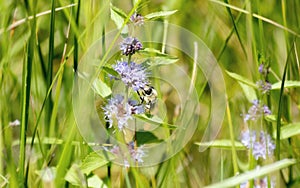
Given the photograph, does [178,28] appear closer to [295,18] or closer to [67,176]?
[295,18]

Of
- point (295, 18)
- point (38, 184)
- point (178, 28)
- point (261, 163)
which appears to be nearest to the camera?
point (38, 184)

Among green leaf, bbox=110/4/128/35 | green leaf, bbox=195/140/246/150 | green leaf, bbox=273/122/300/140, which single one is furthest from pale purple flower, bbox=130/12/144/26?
green leaf, bbox=273/122/300/140

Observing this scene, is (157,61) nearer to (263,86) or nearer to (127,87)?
(127,87)

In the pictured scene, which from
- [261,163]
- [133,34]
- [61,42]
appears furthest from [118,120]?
[61,42]

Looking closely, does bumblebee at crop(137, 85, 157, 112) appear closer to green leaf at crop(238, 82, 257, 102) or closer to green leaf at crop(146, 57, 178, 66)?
green leaf at crop(146, 57, 178, 66)

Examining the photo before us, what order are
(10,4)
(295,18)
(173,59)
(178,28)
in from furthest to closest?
1. (178,28)
2. (295,18)
3. (10,4)
4. (173,59)
